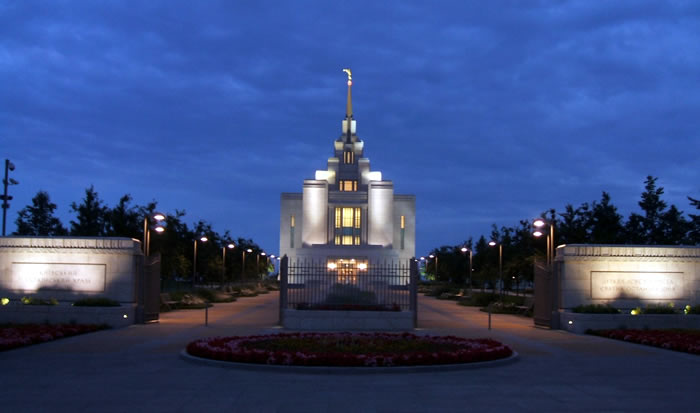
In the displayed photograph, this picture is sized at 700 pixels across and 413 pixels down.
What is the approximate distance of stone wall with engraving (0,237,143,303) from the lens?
83.0 feet

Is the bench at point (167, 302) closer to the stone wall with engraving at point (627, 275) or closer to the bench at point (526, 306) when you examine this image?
the bench at point (526, 306)

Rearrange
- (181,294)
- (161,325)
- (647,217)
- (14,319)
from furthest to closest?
1. (647,217)
2. (181,294)
3. (161,325)
4. (14,319)

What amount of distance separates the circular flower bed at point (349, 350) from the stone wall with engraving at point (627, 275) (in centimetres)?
875

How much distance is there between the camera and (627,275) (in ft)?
83.1

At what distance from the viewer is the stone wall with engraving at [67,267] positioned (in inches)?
997

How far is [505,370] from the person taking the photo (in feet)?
46.5

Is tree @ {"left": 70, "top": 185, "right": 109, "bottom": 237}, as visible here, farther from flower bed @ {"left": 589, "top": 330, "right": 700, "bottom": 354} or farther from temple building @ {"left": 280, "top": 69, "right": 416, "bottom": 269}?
temple building @ {"left": 280, "top": 69, "right": 416, "bottom": 269}

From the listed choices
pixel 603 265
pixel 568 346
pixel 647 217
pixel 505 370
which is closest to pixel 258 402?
pixel 505 370

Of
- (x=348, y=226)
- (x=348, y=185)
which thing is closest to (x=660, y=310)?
(x=348, y=226)

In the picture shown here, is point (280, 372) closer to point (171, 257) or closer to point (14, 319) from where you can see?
point (14, 319)

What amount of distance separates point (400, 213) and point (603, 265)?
74.6 metres

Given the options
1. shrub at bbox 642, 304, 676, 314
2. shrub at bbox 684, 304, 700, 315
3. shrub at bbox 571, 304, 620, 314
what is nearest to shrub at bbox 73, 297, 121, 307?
shrub at bbox 571, 304, 620, 314

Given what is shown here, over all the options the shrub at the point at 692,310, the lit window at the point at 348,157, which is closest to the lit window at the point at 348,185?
the lit window at the point at 348,157

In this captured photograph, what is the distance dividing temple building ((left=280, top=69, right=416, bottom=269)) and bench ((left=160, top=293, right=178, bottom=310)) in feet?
166
